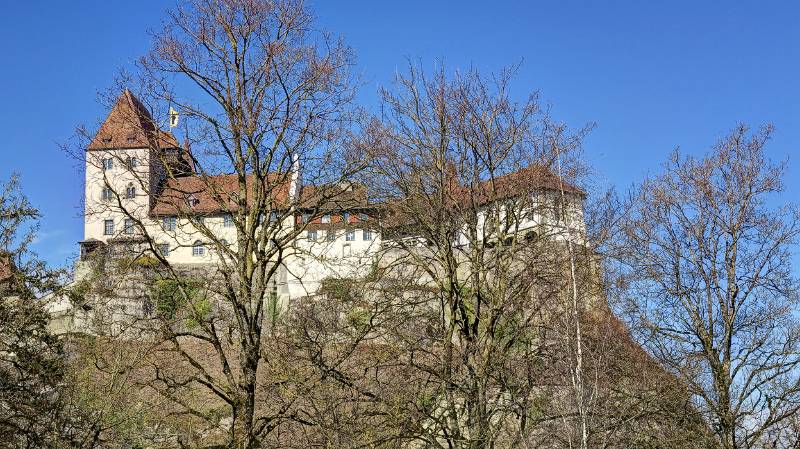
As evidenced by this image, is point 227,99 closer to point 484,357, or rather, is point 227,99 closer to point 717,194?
point 484,357

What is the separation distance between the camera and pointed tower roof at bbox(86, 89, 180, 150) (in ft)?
40.5

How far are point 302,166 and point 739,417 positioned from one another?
9.28 m

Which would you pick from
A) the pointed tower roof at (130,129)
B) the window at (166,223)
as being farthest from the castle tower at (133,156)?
the window at (166,223)

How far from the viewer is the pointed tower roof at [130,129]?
40.5ft

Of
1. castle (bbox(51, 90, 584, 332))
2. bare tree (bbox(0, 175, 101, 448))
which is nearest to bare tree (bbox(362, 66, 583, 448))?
castle (bbox(51, 90, 584, 332))

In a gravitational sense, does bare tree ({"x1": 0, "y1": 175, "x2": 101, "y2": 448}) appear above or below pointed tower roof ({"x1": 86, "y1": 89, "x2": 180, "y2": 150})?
below

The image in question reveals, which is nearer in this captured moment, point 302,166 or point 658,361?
point 302,166

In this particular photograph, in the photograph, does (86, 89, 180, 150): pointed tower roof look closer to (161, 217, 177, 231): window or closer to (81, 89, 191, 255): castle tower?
(81, 89, 191, 255): castle tower

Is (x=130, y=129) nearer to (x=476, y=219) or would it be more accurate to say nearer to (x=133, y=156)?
(x=133, y=156)

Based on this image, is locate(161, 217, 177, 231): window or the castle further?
locate(161, 217, 177, 231): window

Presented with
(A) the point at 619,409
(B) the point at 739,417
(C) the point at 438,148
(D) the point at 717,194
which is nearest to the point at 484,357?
(A) the point at 619,409

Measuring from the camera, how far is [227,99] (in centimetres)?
1307

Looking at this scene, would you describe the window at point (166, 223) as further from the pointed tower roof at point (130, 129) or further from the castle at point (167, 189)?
the pointed tower roof at point (130, 129)

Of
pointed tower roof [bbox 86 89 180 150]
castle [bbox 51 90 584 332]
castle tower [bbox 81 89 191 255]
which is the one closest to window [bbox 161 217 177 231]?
castle [bbox 51 90 584 332]
